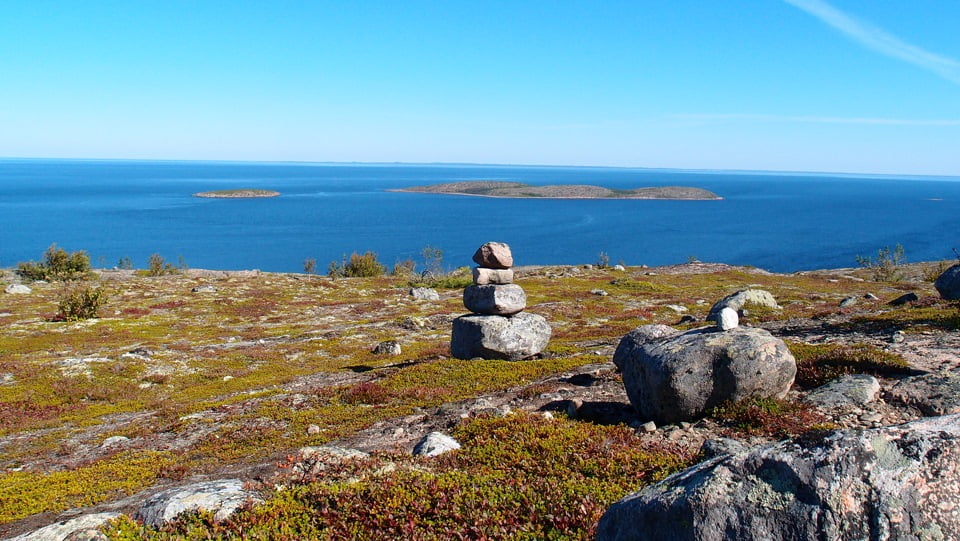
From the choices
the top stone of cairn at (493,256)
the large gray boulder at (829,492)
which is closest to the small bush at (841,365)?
the large gray boulder at (829,492)

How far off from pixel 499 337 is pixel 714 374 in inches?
580

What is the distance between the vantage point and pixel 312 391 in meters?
24.9

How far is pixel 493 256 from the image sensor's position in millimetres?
30672

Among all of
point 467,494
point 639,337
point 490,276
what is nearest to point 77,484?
point 467,494

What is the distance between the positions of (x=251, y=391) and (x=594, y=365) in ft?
51.7

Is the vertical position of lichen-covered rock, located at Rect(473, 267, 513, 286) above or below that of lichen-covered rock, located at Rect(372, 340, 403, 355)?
above

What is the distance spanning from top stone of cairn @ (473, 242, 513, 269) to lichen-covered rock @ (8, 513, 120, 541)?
21.4m

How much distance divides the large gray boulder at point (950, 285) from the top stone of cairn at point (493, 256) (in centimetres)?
2766

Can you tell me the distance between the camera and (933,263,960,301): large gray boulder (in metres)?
35.6

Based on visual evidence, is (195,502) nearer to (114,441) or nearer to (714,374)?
(114,441)

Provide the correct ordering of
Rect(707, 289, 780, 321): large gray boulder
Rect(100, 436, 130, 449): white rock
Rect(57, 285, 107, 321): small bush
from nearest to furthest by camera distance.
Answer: Rect(100, 436, 130, 449): white rock → Rect(707, 289, 780, 321): large gray boulder → Rect(57, 285, 107, 321): small bush

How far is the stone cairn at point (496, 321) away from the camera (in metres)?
29.2

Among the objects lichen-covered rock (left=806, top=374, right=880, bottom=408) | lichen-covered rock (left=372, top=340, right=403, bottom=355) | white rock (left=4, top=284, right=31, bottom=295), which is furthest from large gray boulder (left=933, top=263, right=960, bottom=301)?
white rock (left=4, top=284, right=31, bottom=295)

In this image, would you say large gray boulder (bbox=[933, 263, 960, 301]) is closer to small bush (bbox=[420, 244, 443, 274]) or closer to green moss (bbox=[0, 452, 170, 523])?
green moss (bbox=[0, 452, 170, 523])
